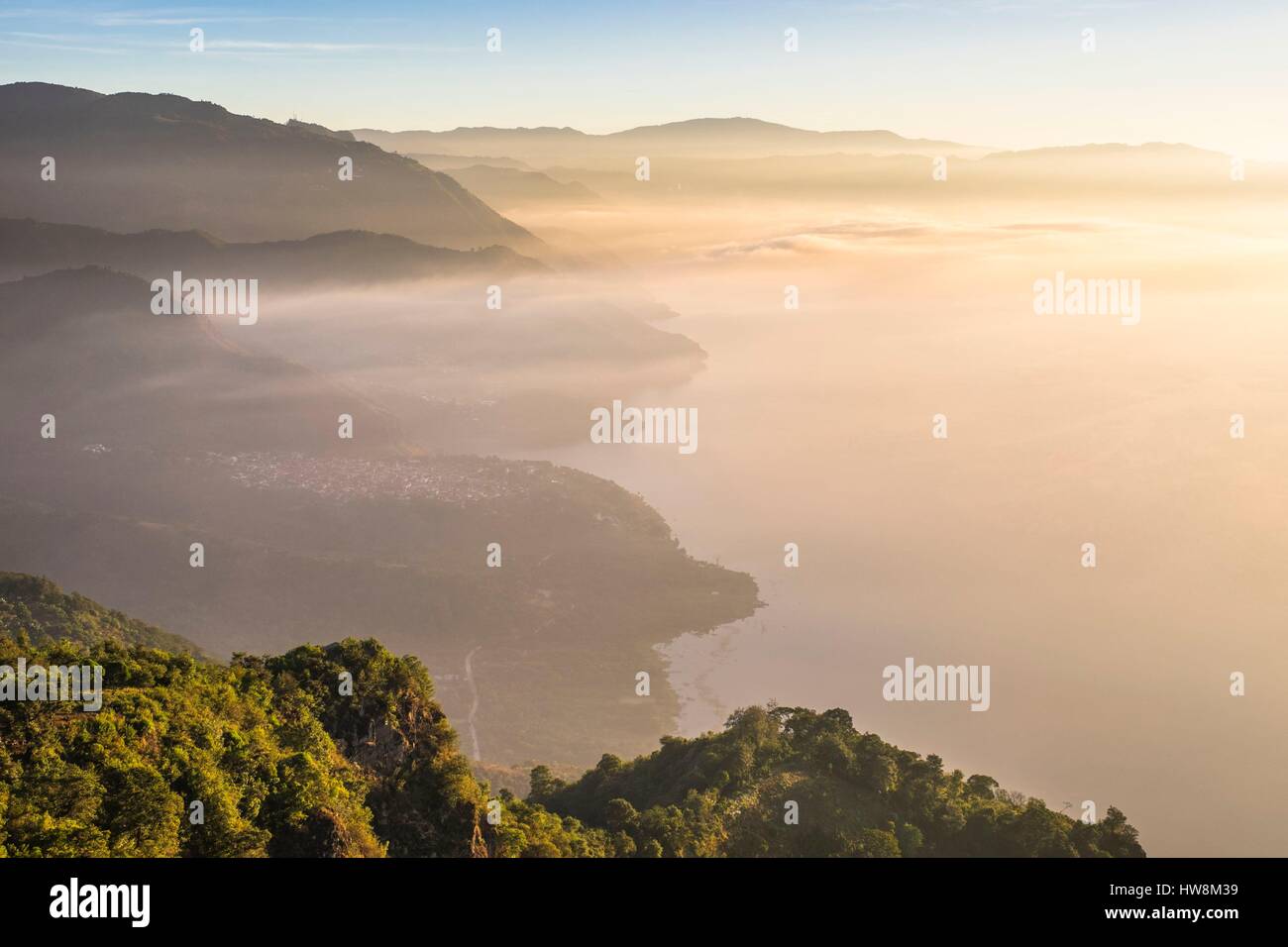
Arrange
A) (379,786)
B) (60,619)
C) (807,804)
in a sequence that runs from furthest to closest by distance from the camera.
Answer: (60,619) → (807,804) → (379,786)

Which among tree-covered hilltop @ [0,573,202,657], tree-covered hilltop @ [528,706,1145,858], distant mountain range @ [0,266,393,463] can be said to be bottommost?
tree-covered hilltop @ [528,706,1145,858]

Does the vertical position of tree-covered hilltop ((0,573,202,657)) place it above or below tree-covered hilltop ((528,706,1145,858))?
above

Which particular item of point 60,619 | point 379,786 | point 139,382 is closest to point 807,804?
point 379,786

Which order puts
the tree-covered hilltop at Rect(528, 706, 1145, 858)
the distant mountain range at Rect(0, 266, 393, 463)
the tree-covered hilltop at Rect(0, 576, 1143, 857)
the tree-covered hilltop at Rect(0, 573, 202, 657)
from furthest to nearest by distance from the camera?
1. the distant mountain range at Rect(0, 266, 393, 463)
2. the tree-covered hilltop at Rect(0, 573, 202, 657)
3. the tree-covered hilltop at Rect(528, 706, 1145, 858)
4. the tree-covered hilltop at Rect(0, 576, 1143, 857)

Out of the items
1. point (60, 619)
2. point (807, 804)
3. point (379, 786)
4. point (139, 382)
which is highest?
point (139, 382)

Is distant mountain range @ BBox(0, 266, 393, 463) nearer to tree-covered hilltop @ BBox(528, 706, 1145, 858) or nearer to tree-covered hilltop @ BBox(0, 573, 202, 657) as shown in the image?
tree-covered hilltop @ BBox(0, 573, 202, 657)

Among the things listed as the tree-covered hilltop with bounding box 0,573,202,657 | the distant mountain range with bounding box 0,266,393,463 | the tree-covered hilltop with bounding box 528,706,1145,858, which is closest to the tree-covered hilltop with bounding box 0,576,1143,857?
the tree-covered hilltop with bounding box 528,706,1145,858

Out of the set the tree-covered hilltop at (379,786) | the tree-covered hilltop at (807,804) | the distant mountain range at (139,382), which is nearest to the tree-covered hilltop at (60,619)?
the tree-covered hilltop at (379,786)

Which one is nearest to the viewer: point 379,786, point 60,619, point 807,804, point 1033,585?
point 379,786

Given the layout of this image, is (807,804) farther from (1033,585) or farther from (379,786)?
(1033,585)
